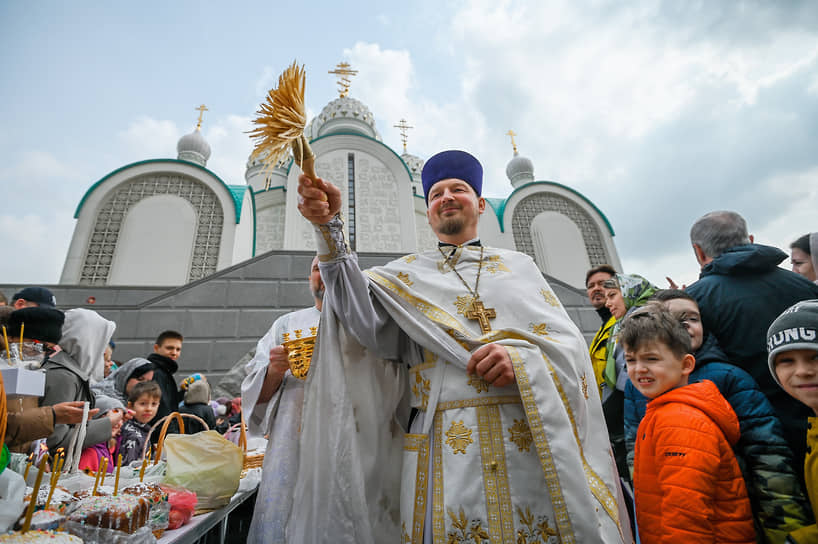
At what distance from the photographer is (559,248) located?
12359 mm

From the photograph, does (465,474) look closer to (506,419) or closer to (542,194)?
(506,419)

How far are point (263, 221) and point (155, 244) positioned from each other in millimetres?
3754

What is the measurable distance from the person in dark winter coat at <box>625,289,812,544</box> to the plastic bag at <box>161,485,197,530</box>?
225cm

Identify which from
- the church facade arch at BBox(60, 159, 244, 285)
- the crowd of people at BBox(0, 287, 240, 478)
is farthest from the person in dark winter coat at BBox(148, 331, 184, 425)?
the church facade arch at BBox(60, 159, 244, 285)

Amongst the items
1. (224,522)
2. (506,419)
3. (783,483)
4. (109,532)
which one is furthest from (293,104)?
(224,522)

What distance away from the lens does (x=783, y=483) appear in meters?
1.39

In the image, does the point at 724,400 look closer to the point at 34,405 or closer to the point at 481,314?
the point at 481,314

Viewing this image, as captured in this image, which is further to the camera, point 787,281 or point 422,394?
point 787,281

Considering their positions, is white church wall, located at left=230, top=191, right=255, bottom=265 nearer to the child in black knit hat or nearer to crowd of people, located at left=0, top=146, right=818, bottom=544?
crowd of people, located at left=0, top=146, right=818, bottom=544

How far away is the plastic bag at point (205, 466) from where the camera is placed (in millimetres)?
1974

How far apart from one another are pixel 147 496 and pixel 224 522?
3.07ft

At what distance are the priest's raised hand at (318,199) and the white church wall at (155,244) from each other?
9.71 metres

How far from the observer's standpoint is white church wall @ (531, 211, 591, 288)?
1205 centimetres

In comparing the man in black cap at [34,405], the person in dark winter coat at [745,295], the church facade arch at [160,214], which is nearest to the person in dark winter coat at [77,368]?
the man in black cap at [34,405]
